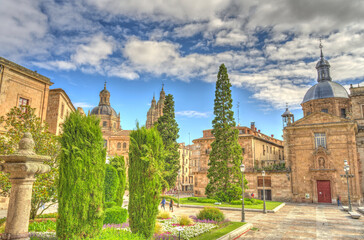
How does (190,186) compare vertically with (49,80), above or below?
below

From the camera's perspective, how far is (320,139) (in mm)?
35531

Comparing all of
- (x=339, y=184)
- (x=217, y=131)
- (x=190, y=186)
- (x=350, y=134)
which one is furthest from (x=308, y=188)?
(x=190, y=186)

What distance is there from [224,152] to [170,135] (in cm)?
980

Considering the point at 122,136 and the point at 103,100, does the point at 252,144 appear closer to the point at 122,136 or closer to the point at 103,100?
the point at 122,136

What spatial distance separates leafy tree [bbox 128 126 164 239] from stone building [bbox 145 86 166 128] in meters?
82.9

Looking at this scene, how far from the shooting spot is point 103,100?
95188 mm

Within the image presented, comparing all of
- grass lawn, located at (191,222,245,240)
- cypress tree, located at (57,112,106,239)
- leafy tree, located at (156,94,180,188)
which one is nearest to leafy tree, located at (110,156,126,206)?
grass lawn, located at (191,222,245,240)

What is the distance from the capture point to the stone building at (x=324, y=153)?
33100 millimetres

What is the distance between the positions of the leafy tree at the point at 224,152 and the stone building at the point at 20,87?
21175 mm

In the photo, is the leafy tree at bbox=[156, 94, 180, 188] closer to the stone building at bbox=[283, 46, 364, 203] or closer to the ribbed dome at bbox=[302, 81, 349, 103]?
the stone building at bbox=[283, 46, 364, 203]

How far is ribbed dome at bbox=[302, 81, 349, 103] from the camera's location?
41.5m

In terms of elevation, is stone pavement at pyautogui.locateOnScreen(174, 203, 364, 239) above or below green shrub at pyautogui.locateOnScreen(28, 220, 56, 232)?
below

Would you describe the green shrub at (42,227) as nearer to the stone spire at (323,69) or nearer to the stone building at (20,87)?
the stone building at (20,87)

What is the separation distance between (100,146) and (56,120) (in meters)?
20.6
